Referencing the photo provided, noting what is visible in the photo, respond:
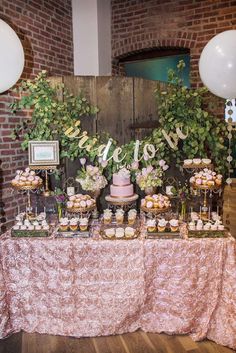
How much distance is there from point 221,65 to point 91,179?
1371 millimetres

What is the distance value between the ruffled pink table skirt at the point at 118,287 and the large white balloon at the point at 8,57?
3.98 ft

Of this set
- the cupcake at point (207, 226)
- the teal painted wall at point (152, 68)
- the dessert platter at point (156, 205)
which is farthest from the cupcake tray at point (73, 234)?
the teal painted wall at point (152, 68)

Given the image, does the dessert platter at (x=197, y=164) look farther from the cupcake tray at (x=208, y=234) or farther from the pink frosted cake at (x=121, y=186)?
the cupcake tray at (x=208, y=234)

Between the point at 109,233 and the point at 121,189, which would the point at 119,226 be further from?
the point at 121,189

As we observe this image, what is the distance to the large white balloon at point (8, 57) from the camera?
8.80ft

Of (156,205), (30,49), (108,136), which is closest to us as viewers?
(156,205)

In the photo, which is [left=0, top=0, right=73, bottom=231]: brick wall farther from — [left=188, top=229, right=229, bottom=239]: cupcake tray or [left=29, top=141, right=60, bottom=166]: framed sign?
[left=188, top=229, right=229, bottom=239]: cupcake tray

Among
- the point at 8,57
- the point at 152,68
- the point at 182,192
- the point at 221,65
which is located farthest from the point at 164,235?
the point at 152,68

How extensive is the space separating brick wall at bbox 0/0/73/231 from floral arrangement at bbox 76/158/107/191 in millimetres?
721

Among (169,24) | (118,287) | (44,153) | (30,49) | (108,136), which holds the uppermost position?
(169,24)

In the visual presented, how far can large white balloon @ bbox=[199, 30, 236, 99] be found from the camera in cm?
280

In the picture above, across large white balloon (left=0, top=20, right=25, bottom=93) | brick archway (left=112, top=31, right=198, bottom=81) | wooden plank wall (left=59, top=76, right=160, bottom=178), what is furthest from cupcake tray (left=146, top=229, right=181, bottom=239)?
brick archway (left=112, top=31, right=198, bottom=81)

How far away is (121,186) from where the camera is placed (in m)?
3.20

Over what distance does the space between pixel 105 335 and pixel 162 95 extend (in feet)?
6.81
